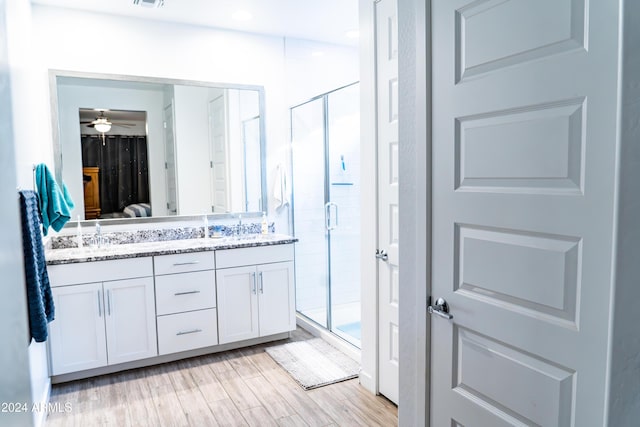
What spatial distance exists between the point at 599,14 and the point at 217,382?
2.85 m

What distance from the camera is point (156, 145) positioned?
142 inches

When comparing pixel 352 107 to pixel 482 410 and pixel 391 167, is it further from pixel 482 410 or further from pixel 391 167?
pixel 482 410

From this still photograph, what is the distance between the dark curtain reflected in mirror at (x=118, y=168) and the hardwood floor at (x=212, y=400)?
52.0 inches

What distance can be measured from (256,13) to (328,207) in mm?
1688

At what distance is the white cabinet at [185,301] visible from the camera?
316cm

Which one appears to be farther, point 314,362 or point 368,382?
point 314,362

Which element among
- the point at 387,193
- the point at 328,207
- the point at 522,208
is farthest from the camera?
the point at 328,207

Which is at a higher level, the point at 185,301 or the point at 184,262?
the point at 184,262

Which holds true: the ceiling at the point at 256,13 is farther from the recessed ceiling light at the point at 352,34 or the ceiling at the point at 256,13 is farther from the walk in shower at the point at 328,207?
the walk in shower at the point at 328,207

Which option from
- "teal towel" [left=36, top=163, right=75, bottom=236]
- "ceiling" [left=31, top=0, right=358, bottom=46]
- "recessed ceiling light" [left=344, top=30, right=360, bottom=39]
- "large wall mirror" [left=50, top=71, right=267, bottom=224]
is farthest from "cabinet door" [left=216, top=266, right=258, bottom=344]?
"recessed ceiling light" [left=344, top=30, right=360, bottom=39]

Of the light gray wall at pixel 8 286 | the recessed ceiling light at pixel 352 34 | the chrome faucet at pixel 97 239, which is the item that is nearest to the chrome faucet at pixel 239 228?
the chrome faucet at pixel 97 239

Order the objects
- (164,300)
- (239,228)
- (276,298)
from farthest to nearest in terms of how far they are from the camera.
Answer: (239,228), (276,298), (164,300)

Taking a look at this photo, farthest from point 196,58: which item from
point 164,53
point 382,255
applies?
point 382,255

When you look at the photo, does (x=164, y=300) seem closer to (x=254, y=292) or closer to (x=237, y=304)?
(x=237, y=304)
